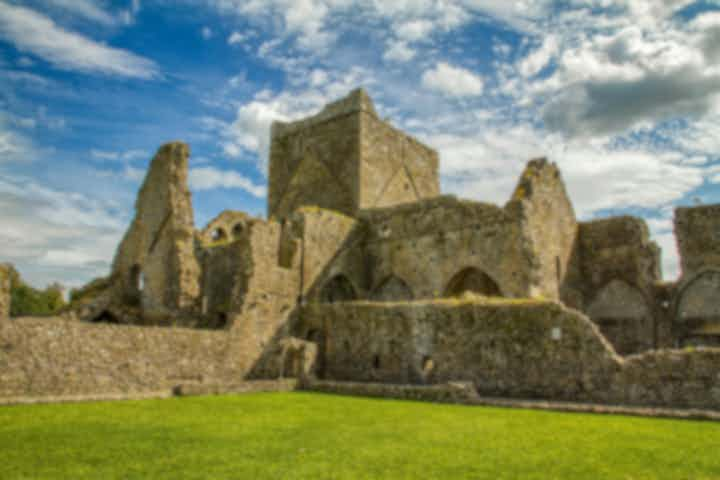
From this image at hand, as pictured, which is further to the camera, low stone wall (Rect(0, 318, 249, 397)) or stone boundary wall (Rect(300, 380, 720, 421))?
low stone wall (Rect(0, 318, 249, 397))

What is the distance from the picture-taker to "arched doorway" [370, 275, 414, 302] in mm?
21734

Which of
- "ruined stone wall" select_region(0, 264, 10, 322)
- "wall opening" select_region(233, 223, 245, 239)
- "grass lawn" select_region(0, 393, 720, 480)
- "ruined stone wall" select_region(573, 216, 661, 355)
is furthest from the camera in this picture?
"wall opening" select_region(233, 223, 245, 239)

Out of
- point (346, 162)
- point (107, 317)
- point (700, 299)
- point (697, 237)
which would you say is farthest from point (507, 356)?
point (107, 317)

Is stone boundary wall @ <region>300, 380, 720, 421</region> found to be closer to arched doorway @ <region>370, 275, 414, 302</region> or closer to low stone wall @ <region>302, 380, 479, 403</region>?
low stone wall @ <region>302, 380, 479, 403</region>

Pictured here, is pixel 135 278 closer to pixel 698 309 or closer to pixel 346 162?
pixel 346 162

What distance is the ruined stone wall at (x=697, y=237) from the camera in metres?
21.0

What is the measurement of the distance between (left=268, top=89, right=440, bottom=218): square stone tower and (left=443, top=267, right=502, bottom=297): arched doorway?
18.5 feet

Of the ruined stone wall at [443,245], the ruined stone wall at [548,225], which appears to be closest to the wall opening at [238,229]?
the ruined stone wall at [443,245]

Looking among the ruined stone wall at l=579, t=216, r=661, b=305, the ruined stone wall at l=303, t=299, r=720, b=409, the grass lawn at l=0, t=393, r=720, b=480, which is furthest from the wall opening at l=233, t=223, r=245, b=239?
the grass lawn at l=0, t=393, r=720, b=480

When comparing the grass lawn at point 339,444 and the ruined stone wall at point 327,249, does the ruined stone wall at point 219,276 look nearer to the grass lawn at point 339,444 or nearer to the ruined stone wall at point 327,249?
the ruined stone wall at point 327,249

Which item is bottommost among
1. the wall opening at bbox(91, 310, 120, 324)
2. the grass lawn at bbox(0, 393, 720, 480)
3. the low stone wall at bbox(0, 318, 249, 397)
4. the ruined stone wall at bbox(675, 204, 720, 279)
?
the grass lawn at bbox(0, 393, 720, 480)

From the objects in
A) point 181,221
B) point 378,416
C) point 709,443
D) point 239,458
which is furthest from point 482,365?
point 181,221

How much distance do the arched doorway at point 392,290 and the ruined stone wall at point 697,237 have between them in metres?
10.1

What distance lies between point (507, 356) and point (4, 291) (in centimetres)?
1069
